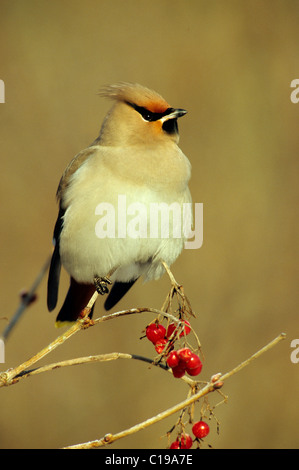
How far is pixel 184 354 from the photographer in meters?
2.18

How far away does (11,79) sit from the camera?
5.35 meters

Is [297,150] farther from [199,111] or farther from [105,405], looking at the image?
[105,405]

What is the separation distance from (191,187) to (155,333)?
2.94 metres

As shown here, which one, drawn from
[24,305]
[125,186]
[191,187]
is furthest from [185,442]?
[191,187]

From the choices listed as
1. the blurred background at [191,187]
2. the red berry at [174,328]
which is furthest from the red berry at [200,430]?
the blurred background at [191,187]

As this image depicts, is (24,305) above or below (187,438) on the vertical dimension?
above

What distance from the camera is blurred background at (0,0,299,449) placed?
4.68 m

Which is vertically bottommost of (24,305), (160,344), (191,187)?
(160,344)

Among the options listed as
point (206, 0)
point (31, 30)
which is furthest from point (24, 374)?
point (206, 0)

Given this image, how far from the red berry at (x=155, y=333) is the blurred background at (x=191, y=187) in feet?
6.82

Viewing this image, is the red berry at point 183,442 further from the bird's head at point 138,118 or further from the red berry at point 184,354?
the bird's head at point 138,118

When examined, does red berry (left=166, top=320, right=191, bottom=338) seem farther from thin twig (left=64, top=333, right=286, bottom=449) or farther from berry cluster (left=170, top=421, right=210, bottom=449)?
thin twig (left=64, top=333, right=286, bottom=449)

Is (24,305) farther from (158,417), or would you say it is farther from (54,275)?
(54,275)

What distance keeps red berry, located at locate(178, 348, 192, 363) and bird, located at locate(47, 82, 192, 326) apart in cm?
87
